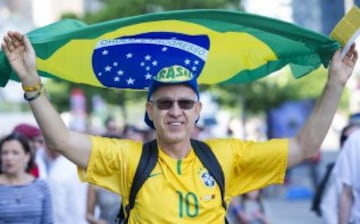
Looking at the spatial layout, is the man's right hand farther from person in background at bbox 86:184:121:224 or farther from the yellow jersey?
person in background at bbox 86:184:121:224

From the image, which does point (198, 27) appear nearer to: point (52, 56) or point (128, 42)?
point (128, 42)

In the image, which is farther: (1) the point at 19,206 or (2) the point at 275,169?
(1) the point at 19,206

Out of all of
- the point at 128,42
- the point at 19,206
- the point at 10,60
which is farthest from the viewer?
the point at 19,206

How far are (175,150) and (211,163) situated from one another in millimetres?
195

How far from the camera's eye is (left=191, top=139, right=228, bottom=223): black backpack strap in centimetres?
538

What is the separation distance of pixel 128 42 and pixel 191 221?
115cm

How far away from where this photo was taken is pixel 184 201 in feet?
17.3

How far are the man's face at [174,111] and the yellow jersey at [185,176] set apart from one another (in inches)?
5.8

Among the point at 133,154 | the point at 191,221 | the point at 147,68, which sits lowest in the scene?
the point at 191,221

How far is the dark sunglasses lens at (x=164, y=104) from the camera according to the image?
5.29m

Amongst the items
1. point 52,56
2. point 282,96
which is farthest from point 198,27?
point 282,96

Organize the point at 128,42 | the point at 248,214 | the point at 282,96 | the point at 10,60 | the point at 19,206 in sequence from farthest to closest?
1. the point at 282,96
2. the point at 248,214
3. the point at 19,206
4. the point at 128,42
5. the point at 10,60

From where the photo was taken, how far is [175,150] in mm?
5383

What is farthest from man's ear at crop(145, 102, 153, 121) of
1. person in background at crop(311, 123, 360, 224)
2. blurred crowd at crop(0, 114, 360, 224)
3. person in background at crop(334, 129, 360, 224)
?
person in background at crop(311, 123, 360, 224)
